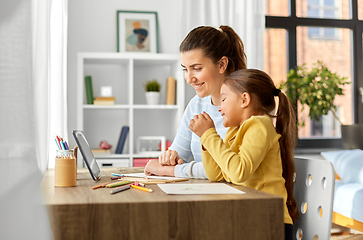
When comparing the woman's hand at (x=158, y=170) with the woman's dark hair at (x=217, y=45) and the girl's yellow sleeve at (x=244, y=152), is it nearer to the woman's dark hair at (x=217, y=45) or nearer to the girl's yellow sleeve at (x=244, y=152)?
the girl's yellow sleeve at (x=244, y=152)

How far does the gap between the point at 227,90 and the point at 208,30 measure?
1.45 feet

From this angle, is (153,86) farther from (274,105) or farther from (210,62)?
(274,105)

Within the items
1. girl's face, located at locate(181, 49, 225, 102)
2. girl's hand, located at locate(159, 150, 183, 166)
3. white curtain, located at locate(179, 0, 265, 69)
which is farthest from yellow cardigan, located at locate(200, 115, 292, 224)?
white curtain, located at locate(179, 0, 265, 69)

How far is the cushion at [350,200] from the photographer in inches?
91.4

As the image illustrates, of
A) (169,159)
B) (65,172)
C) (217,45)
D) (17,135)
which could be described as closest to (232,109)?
(169,159)

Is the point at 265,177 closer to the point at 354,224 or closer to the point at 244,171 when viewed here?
the point at 244,171

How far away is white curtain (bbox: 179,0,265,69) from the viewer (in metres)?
3.35

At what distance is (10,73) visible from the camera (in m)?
0.55

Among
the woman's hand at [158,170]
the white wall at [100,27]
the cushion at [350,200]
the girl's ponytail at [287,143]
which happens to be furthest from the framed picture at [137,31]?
the girl's ponytail at [287,143]

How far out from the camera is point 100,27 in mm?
3250

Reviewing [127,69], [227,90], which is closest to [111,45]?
[127,69]

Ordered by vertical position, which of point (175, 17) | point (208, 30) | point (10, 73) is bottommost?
point (10, 73)

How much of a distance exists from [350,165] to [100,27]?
2.27 m

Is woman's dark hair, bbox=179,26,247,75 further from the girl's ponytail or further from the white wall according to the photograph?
the white wall
